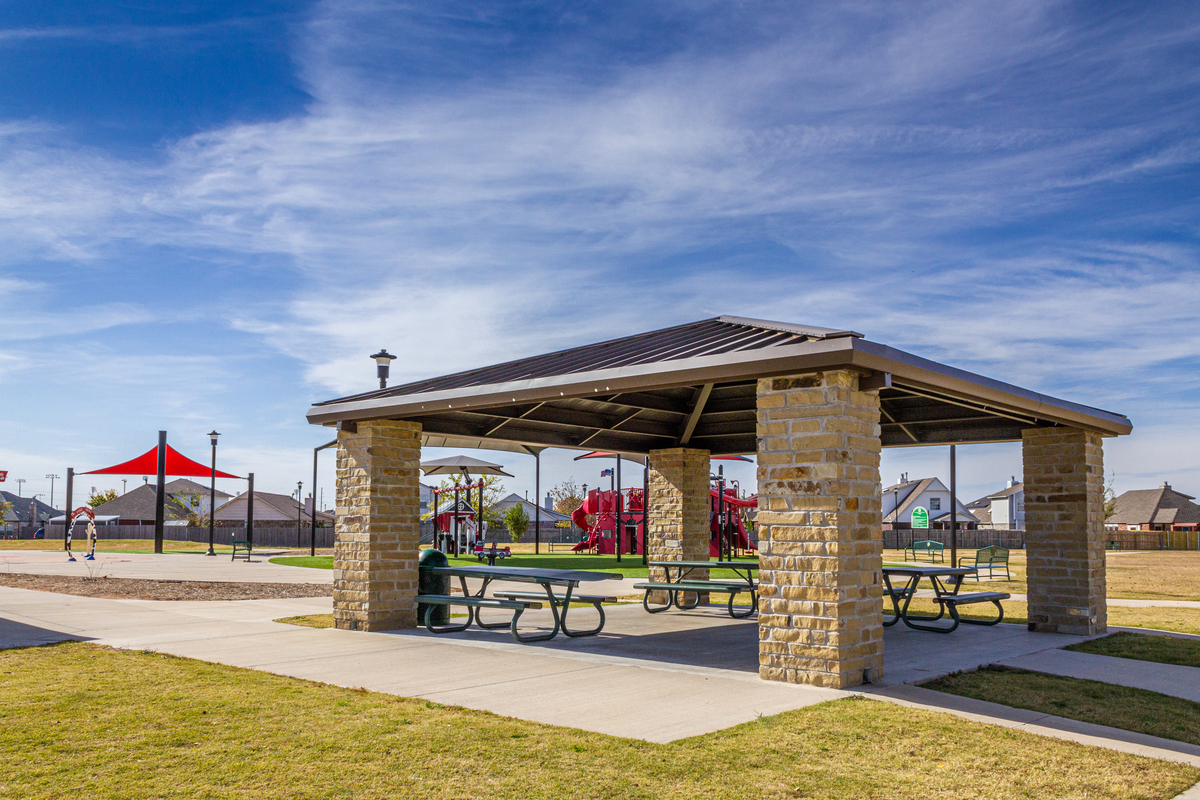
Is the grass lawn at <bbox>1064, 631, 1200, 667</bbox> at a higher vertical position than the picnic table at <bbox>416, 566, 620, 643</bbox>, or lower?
lower

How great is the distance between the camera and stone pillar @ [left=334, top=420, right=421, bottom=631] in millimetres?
10586

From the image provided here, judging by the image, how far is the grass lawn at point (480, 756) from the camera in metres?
4.46

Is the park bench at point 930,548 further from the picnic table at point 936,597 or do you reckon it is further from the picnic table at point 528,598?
the picnic table at point 528,598

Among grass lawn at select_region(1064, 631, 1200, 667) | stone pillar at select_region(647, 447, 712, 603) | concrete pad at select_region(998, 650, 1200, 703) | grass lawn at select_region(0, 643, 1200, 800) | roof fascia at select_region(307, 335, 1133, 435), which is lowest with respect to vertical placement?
grass lawn at select_region(1064, 631, 1200, 667)

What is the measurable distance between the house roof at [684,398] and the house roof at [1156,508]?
68.2 m

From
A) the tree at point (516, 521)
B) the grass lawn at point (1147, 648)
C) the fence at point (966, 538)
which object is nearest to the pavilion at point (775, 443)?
the grass lawn at point (1147, 648)

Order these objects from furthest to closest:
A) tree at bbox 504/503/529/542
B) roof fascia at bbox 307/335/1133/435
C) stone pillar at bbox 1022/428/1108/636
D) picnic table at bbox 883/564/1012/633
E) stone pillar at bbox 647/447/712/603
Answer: tree at bbox 504/503/529/542 → stone pillar at bbox 647/447/712/603 → stone pillar at bbox 1022/428/1108/636 → picnic table at bbox 883/564/1012/633 → roof fascia at bbox 307/335/1133/435

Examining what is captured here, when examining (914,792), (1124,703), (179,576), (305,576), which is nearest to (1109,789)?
(914,792)

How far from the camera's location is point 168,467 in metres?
33.7

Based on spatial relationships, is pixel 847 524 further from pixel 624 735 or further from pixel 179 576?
pixel 179 576

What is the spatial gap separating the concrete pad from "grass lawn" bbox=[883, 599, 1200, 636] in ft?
10.6

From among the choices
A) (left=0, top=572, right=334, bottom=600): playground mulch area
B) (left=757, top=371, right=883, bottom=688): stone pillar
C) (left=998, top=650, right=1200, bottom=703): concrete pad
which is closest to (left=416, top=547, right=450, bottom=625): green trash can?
(left=757, top=371, right=883, bottom=688): stone pillar

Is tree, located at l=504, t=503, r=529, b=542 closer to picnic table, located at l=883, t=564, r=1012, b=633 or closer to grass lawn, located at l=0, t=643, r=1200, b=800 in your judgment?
picnic table, located at l=883, t=564, r=1012, b=633

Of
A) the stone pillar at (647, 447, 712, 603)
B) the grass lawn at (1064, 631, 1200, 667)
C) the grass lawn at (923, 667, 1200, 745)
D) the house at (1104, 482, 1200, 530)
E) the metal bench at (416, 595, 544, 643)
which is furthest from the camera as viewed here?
the house at (1104, 482, 1200, 530)
